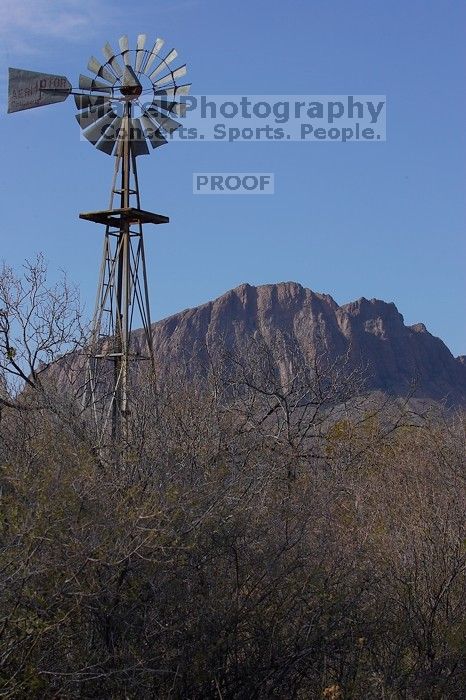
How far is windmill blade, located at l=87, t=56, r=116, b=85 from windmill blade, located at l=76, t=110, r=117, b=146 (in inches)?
22.9

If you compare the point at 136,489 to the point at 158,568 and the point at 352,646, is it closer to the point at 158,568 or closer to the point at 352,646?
the point at 158,568

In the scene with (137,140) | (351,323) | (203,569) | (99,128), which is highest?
(351,323)

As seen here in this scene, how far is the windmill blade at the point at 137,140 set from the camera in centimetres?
2030

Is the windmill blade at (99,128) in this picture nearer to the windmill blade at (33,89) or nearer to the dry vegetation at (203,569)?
the windmill blade at (33,89)

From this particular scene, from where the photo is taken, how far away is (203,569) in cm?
1006

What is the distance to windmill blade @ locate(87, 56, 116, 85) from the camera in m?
20.1

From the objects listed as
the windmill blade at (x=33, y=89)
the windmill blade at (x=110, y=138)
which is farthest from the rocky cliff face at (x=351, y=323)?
the windmill blade at (x=33, y=89)

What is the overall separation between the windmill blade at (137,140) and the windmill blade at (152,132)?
110mm

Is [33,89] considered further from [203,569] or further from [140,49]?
[203,569]

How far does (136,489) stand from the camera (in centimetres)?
933

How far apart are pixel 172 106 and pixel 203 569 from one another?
38.8 feet

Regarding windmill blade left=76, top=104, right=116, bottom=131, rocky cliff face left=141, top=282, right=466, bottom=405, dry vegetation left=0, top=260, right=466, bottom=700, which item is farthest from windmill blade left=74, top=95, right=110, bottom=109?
rocky cliff face left=141, top=282, right=466, bottom=405

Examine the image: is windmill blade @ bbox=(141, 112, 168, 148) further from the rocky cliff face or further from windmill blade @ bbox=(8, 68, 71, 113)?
the rocky cliff face

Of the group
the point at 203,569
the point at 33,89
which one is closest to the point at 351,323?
the point at 33,89
